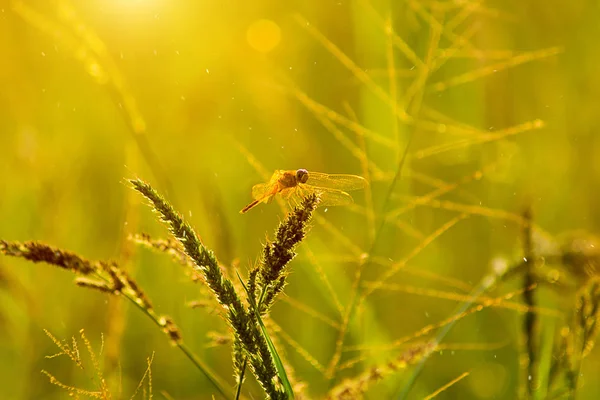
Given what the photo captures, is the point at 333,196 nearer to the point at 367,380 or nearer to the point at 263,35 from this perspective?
the point at 367,380

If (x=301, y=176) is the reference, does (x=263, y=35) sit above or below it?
above

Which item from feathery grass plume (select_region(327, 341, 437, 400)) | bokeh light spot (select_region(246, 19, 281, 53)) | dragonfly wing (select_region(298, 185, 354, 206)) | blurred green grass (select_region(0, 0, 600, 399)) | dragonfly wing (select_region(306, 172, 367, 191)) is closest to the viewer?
feathery grass plume (select_region(327, 341, 437, 400))

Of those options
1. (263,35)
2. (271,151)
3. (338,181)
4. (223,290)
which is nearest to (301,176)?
(338,181)

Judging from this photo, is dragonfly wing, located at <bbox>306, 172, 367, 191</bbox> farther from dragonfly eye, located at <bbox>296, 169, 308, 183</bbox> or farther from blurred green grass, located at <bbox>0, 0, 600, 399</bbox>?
blurred green grass, located at <bbox>0, 0, 600, 399</bbox>

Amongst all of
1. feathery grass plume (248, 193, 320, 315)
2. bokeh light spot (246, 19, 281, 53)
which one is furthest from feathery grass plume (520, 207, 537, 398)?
bokeh light spot (246, 19, 281, 53)

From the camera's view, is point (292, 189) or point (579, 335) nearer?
point (579, 335)

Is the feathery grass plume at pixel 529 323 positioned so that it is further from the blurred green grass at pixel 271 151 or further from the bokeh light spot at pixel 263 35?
the bokeh light spot at pixel 263 35

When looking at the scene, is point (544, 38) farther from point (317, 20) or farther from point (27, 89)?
point (27, 89)

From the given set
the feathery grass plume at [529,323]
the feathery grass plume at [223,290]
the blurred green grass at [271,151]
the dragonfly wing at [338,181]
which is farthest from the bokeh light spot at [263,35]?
the feathery grass plume at [223,290]
